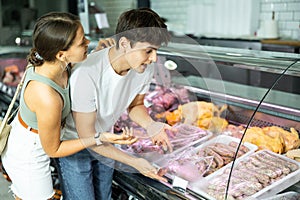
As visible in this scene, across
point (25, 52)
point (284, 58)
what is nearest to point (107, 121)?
point (284, 58)

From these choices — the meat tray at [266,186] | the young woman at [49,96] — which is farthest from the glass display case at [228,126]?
the young woman at [49,96]

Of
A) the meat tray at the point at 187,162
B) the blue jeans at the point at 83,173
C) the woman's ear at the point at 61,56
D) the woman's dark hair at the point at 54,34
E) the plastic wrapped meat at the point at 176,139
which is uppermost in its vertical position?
the woman's dark hair at the point at 54,34

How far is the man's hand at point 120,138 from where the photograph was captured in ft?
4.96

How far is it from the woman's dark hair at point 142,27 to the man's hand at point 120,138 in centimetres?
38

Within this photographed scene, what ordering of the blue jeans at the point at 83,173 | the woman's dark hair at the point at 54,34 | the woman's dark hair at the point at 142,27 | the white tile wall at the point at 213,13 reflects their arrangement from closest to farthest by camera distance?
1. the woman's dark hair at the point at 142,27
2. the woman's dark hair at the point at 54,34
3. the blue jeans at the point at 83,173
4. the white tile wall at the point at 213,13

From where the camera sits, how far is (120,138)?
151 centimetres

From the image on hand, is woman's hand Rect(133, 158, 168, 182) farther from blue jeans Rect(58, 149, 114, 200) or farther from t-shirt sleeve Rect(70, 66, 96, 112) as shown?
t-shirt sleeve Rect(70, 66, 96, 112)

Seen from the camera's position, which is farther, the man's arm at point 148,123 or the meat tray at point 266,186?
the man's arm at point 148,123

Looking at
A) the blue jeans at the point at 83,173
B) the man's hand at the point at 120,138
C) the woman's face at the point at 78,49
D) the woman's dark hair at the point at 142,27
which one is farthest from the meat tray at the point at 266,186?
the woman's face at the point at 78,49

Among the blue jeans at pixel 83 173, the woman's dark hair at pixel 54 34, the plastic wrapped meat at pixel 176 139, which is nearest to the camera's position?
the woman's dark hair at pixel 54 34

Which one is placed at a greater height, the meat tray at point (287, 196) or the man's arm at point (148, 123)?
the man's arm at point (148, 123)

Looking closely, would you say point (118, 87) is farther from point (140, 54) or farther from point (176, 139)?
point (176, 139)

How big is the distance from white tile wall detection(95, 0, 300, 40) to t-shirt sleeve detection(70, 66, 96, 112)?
1.37 m

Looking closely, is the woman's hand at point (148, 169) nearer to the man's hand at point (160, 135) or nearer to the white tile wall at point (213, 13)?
the man's hand at point (160, 135)
